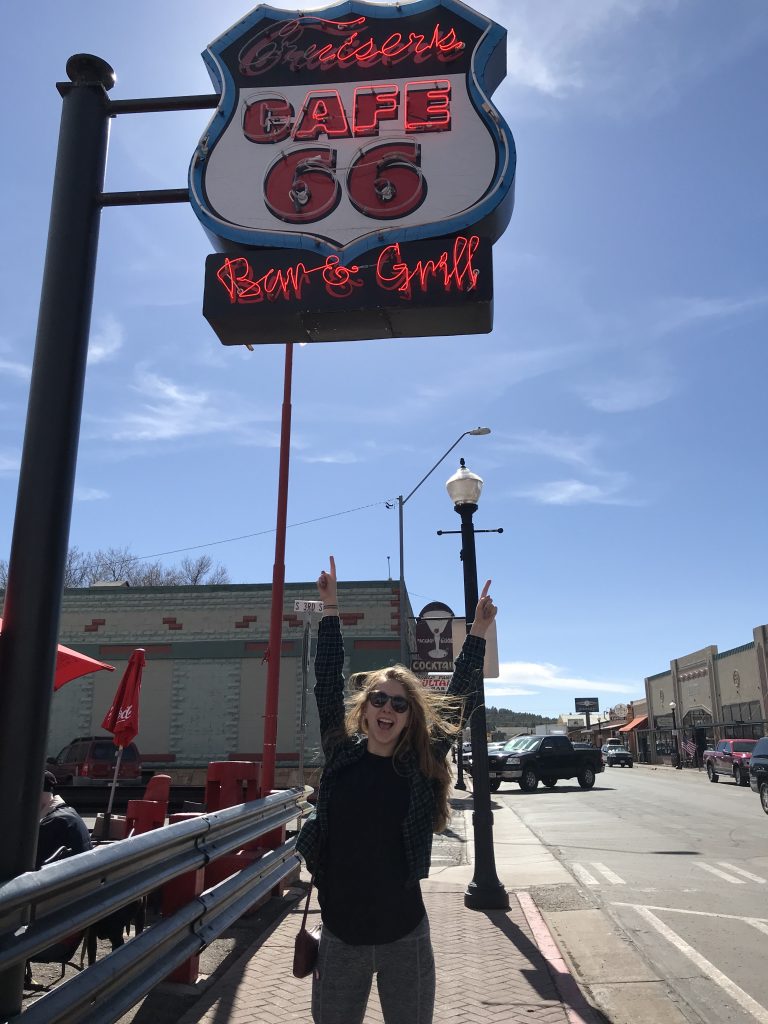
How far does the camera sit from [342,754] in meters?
3.03

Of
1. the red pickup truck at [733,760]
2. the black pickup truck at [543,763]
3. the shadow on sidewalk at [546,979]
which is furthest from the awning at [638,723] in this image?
the shadow on sidewalk at [546,979]

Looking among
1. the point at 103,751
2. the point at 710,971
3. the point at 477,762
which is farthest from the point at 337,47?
the point at 103,751

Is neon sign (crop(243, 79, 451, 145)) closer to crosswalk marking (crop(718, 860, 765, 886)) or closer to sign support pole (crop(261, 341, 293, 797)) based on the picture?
sign support pole (crop(261, 341, 293, 797))

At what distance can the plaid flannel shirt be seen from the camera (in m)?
2.85

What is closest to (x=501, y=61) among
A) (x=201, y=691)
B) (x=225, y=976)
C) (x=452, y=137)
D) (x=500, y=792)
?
(x=452, y=137)

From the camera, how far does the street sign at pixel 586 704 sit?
12388 cm

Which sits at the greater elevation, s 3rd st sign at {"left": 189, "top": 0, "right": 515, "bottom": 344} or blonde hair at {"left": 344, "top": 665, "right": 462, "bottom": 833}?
s 3rd st sign at {"left": 189, "top": 0, "right": 515, "bottom": 344}

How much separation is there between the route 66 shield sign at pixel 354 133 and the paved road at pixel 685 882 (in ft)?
18.0

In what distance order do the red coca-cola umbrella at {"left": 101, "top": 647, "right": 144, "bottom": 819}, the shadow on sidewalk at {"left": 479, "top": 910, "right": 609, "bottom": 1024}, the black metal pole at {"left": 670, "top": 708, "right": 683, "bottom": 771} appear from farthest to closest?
the black metal pole at {"left": 670, "top": 708, "right": 683, "bottom": 771} < the red coca-cola umbrella at {"left": 101, "top": 647, "right": 144, "bottom": 819} < the shadow on sidewalk at {"left": 479, "top": 910, "right": 609, "bottom": 1024}

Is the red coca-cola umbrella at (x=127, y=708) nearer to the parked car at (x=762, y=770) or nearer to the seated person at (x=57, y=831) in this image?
the seated person at (x=57, y=831)

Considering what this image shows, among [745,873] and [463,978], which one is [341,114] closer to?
[463,978]

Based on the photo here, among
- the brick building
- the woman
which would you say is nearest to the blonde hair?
→ the woman

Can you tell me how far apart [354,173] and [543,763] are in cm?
2384

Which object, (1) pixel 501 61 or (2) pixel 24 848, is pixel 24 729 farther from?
(1) pixel 501 61
